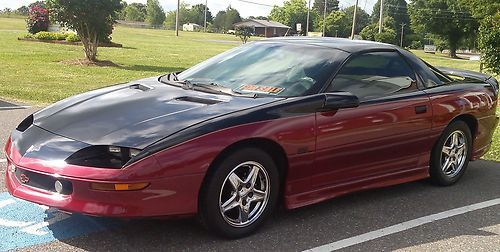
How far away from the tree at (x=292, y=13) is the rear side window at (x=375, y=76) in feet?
415

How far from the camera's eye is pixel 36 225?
391 centimetres

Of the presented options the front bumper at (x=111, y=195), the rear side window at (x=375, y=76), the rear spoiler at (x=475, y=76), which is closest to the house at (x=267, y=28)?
the rear spoiler at (x=475, y=76)

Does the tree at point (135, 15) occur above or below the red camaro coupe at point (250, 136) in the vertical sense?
above

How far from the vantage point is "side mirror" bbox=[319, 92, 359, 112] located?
414 cm

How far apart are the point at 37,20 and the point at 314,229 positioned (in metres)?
30.5

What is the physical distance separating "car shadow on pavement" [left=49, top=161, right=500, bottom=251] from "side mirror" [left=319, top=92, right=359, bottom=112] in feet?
2.95

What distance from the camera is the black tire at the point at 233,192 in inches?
141

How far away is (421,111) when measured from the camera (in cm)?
491

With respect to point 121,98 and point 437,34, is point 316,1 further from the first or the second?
point 121,98

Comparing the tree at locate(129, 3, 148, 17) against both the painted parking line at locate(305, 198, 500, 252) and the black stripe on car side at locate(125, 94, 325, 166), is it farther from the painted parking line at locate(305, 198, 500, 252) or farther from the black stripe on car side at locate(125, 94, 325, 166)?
the black stripe on car side at locate(125, 94, 325, 166)

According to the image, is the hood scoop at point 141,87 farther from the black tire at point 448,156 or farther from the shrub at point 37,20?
the shrub at point 37,20

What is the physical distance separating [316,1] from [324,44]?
175m

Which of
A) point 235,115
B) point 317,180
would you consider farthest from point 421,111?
point 235,115

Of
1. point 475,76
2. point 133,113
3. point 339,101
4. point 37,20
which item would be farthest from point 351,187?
point 37,20
